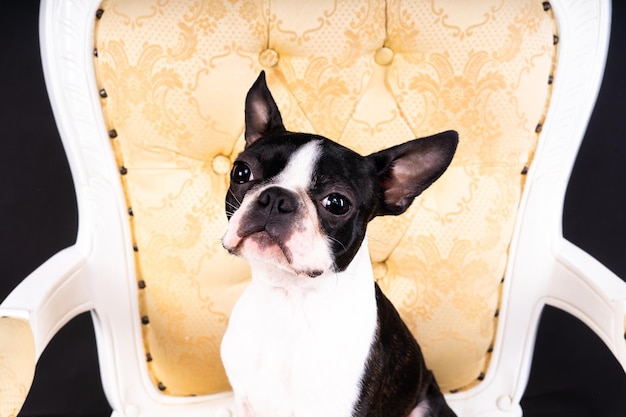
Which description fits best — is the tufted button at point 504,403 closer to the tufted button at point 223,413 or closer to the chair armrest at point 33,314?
the tufted button at point 223,413

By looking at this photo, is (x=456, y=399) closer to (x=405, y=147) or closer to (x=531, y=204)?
(x=531, y=204)

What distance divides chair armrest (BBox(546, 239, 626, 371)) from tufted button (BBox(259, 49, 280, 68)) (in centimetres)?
79

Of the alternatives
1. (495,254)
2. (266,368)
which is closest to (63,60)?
(266,368)

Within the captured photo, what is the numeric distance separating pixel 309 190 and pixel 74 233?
1231mm

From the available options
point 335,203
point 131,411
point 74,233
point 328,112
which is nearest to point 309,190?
point 335,203

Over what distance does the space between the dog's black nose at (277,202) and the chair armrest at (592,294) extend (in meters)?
0.71

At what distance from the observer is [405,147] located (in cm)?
125

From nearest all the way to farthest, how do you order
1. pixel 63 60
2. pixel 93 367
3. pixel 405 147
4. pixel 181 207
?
pixel 405 147
pixel 63 60
pixel 181 207
pixel 93 367

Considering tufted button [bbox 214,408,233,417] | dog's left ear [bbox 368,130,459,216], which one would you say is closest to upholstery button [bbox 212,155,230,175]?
dog's left ear [bbox 368,130,459,216]

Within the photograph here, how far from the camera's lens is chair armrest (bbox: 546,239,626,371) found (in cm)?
141

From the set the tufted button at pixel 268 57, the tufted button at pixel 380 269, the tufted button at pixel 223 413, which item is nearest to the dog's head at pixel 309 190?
the tufted button at pixel 268 57

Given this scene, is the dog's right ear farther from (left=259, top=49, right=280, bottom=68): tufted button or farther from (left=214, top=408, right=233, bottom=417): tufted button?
(left=214, top=408, right=233, bottom=417): tufted button

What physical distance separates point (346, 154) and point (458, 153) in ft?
1.53

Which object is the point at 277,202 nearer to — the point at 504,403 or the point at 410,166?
the point at 410,166
